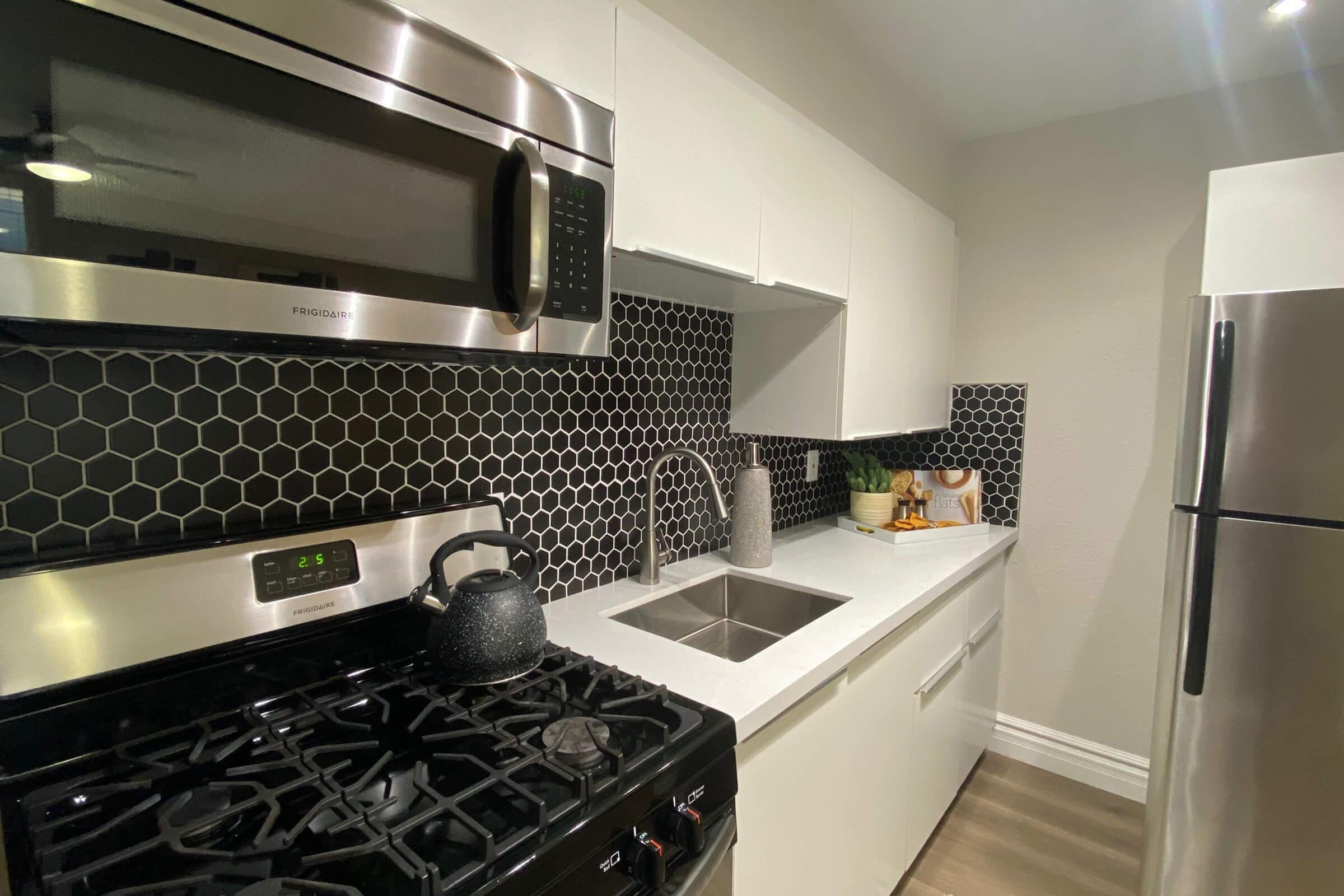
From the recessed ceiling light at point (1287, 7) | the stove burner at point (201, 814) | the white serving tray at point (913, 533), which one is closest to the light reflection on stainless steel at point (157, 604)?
the stove burner at point (201, 814)

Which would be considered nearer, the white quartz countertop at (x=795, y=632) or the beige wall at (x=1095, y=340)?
the white quartz countertop at (x=795, y=632)

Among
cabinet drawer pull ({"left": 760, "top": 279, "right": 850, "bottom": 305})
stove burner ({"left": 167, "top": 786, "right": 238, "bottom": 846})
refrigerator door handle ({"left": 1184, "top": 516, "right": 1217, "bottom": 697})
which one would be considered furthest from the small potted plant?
stove burner ({"left": 167, "top": 786, "right": 238, "bottom": 846})

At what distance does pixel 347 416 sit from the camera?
1053 mm

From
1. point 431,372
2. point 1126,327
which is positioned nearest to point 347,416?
point 431,372

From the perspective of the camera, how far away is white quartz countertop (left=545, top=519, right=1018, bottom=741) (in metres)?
1.03

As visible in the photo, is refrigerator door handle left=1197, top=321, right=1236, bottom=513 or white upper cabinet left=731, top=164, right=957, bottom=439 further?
white upper cabinet left=731, top=164, right=957, bottom=439

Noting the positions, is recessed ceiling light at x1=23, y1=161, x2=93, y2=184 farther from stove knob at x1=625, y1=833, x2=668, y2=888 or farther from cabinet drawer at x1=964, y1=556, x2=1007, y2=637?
cabinet drawer at x1=964, y1=556, x2=1007, y2=637

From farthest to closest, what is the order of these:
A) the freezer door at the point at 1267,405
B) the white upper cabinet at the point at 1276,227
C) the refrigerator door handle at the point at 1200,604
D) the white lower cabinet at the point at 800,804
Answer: the white upper cabinet at the point at 1276,227
the refrigerator door handle at the point at 1200,604
the freezer door at the point at 1267,405
the white lower cabinet at the point at 800,804

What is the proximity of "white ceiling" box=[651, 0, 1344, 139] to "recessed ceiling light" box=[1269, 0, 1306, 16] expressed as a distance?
2 cm

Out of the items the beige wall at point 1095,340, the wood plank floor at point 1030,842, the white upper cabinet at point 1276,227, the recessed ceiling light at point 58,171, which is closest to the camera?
the recessed ceiling light at point 58,171

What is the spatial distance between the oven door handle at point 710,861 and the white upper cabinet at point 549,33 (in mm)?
1083

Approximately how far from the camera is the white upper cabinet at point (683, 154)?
3.40 ft

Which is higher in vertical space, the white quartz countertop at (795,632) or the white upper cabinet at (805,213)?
the white upper cabinet at (805,213)

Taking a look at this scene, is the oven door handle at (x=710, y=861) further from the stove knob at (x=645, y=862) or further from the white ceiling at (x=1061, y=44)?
the white ceiling at (x=1061, y=44)
